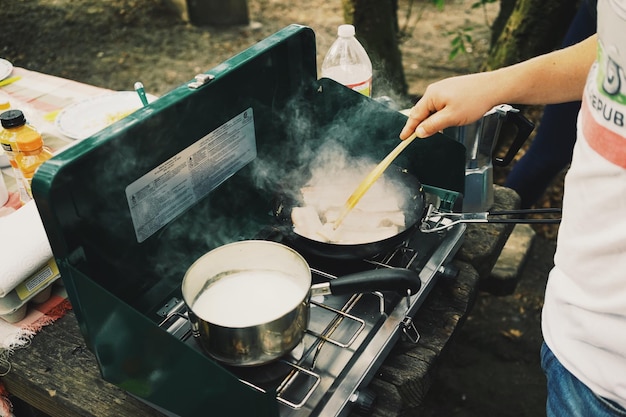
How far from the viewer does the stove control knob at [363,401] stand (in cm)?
128

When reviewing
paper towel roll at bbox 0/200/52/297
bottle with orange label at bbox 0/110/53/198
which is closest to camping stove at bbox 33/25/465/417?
paper towel roll at bbox 0/200/52/297

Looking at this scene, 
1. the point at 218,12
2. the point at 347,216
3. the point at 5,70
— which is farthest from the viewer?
the point at 218,12

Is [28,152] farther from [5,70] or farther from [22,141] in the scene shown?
[5,70]

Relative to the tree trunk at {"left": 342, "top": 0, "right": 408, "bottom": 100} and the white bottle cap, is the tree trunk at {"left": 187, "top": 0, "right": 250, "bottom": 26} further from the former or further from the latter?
the white bottle cap

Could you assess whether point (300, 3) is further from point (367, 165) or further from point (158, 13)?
point (367, 165)

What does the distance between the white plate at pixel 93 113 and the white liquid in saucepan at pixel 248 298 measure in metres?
1.07

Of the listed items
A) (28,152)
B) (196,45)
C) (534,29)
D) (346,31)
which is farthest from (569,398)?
(196,45)

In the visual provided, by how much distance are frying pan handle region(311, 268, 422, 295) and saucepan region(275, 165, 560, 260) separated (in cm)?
12

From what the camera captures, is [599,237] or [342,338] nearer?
[599,237]

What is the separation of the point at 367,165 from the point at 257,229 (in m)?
0.38

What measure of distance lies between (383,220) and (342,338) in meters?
0.37

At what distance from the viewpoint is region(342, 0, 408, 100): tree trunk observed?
12.3 ft

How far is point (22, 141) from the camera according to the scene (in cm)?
174

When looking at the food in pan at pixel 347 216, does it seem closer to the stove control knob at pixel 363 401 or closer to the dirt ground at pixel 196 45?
the stove control knob at pixel 363 401
